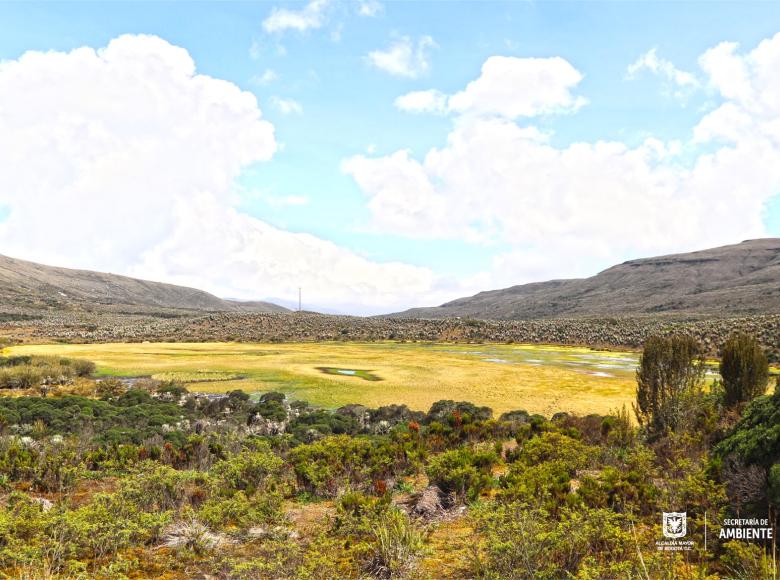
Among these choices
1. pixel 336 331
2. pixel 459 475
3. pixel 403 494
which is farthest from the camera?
pixel 336 331

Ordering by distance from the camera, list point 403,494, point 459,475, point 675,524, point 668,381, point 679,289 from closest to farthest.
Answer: point 675,524, point 459,475, point 403,494, point 668,381, point 679,289

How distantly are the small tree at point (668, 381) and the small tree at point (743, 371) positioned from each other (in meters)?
0.83

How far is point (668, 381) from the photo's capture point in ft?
51.3

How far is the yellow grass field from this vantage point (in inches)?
1029

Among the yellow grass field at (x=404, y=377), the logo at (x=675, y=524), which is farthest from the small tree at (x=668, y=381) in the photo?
the logo at (x=675, y=524)

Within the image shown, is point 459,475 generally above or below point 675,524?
below

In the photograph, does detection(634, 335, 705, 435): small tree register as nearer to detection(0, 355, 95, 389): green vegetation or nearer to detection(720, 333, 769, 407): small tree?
detection(720, 333, 769, 407): small tree

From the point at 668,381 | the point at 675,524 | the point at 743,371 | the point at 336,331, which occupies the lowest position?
the point at 336,331

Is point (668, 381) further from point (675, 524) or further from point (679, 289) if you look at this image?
point (679, 289)

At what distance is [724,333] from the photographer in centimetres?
5416

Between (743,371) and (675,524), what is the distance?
10.6 metres

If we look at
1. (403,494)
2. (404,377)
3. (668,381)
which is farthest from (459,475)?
(404,377)

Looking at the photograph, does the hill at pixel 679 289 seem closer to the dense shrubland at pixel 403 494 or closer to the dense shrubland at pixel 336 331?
the dense shrubland at pixel 336 331

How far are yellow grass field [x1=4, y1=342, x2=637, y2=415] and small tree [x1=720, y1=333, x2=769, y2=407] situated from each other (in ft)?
24.5
